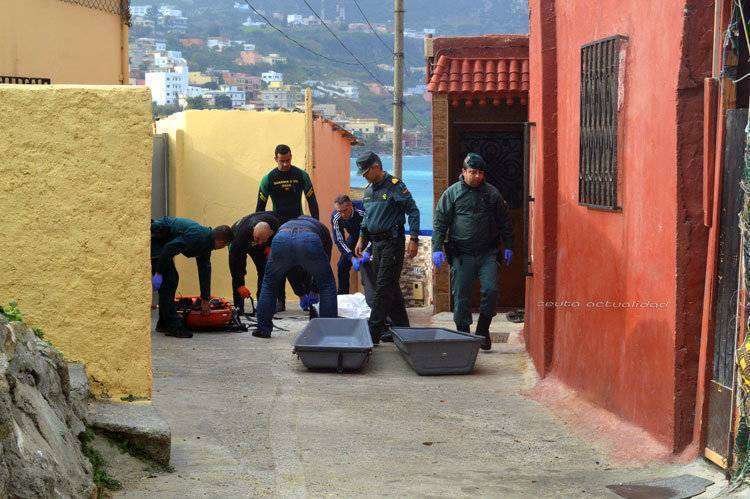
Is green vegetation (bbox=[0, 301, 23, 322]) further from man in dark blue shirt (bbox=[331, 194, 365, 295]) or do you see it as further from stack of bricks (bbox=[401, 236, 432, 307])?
Answer: stack of bricks (bbox=[401, 236, 432, 307])

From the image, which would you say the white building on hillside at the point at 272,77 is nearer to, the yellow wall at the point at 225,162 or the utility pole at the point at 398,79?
the utility pole at the point at 398,79

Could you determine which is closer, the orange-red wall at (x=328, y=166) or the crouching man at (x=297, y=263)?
the crouching man at (x=297, y=263)

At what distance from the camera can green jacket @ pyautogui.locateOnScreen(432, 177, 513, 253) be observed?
36.7 feet

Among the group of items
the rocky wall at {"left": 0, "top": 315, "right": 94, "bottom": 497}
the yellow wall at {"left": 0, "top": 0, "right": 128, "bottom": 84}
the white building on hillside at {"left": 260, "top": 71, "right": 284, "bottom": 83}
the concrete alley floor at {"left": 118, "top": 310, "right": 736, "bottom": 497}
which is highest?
the white building on hillside at {"left": 260, "top": 71, "right": 284, "bottom": 83}

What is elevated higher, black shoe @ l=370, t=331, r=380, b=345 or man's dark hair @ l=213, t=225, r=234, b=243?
man's dark hair @ l=213, t=225, r=234, b=243

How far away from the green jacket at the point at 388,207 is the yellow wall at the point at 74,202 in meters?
5.00

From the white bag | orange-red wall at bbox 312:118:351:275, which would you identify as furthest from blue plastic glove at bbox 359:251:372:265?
orange-red wall at bbox 312:118:351:275

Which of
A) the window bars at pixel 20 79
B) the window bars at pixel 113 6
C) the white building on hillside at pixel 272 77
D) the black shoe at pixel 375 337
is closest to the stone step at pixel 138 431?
the black shoe at pixel 375 337

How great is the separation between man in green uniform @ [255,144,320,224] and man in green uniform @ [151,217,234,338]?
1.69 metres

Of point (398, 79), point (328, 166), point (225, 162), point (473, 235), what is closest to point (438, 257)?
point (473, 235)

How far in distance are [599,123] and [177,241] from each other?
504cm

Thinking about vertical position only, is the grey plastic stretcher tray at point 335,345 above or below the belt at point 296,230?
below

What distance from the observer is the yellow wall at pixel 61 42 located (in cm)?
1385

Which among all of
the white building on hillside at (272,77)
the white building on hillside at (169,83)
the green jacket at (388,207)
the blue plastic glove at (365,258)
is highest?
the white building on hillside at (272,77)
